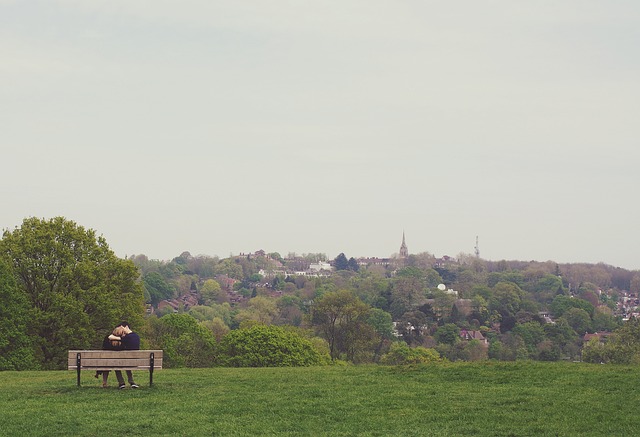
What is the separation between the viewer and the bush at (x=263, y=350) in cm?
4869

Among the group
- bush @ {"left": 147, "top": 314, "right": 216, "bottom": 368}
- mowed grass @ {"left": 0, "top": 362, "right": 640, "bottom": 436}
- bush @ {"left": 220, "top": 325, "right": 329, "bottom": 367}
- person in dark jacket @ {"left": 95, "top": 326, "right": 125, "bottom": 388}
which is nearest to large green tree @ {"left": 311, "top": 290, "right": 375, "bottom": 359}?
bush @ {"left": 147, "top": 314, "right": 216, "bottom": 368}

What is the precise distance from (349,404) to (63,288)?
88.0 feet

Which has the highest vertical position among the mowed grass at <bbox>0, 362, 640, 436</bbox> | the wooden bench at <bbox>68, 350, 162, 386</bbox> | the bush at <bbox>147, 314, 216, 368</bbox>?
the wooden bench at <bbox>68, 350, 162, 386</bbox>

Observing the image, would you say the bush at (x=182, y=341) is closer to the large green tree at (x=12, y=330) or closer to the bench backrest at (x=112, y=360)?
the large green tree at (x=12, y=330)

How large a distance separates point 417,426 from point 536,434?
1.96m

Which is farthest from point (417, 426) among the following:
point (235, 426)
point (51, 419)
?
point (51, 419)

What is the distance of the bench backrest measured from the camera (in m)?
17.1

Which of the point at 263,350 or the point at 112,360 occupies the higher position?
the point at 112,360

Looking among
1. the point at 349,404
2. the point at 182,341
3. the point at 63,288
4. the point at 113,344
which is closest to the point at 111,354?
the point at 113,344

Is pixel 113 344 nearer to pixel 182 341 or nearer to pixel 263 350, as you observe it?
pixel 263 350

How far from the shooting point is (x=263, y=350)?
49.2 m

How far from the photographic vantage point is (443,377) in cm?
1944

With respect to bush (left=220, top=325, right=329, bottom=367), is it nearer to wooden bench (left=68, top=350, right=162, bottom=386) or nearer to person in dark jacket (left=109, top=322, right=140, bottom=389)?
person in dark jacket (left=109, top=322, right=140, bottom=389)

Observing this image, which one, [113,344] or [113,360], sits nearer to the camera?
[113,360]
